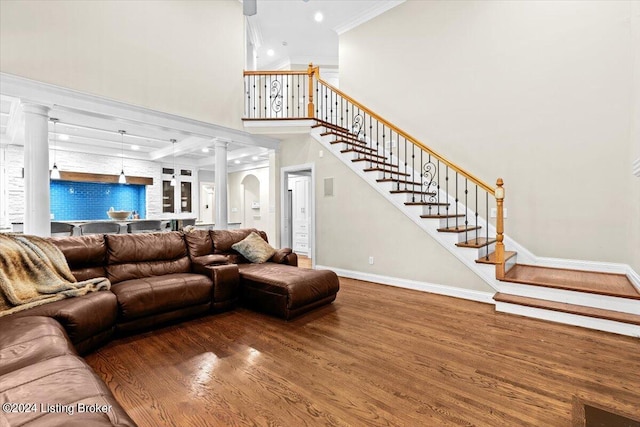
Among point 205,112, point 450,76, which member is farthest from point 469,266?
point 205,112

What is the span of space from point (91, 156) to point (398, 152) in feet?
28.3

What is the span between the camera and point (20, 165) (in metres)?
7.18

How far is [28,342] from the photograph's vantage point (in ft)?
5.62

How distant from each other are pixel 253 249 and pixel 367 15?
565 cm

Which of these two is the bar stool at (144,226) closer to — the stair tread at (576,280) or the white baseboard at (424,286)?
the white baseboard at (424,286)

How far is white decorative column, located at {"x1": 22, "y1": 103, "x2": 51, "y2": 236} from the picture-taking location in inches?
153

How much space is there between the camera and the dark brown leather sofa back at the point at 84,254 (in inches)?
119

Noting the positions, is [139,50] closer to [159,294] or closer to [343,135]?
[343,135]

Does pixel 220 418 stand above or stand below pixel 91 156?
below

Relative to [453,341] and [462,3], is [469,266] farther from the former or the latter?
[462,3]

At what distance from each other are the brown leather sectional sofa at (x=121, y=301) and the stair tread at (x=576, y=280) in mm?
2438

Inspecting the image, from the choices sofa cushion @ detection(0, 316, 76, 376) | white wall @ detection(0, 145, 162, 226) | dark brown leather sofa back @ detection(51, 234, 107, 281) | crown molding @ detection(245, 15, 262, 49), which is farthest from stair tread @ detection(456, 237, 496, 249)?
white wall @ detection(0, 145, 162, 226)

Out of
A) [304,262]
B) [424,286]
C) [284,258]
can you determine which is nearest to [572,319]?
[424,286]

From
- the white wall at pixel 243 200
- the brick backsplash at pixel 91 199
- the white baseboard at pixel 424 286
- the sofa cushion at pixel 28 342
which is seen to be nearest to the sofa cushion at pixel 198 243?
the sofa cushion at pixel 28 342
